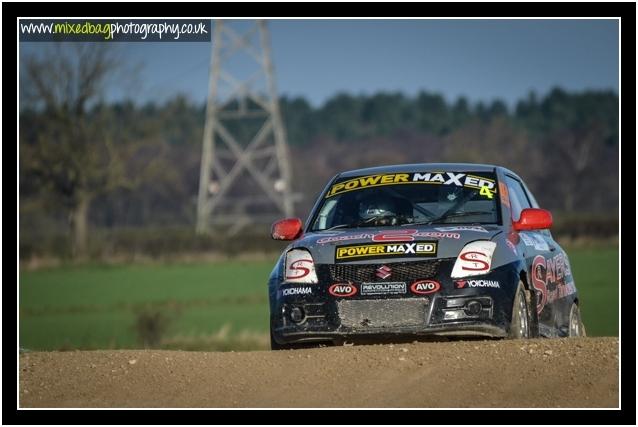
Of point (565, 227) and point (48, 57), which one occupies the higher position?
point (48, 57)

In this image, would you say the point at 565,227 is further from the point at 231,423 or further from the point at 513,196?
the point at 231,423

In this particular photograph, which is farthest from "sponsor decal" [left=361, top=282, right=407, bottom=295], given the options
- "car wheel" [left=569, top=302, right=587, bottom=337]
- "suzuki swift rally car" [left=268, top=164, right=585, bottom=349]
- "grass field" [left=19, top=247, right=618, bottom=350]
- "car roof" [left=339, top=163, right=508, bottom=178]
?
"grass field" [left=19, top=247, right=618, bottom=350]

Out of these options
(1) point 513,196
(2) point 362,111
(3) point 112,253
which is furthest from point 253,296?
(2) point 362,111

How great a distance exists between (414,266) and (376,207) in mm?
1236

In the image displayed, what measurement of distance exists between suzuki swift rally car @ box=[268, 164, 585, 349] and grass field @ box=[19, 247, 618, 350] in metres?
17.7

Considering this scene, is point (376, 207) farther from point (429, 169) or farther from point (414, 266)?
point (414, 266)

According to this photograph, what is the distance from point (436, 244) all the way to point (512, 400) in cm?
159

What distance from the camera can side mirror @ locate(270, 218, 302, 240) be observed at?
34.3ft

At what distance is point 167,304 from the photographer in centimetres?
4156

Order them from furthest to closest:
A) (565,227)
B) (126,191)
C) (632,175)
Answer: (126,191)
(565,227)
(632,175)

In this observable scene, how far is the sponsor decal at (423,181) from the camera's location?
10.6 meters

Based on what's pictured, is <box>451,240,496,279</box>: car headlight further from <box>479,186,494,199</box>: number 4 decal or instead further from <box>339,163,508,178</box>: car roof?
<box>339,163,508,178</box>: car roof

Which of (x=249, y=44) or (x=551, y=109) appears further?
(x=551, y=109)

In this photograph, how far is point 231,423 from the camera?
812 cm
